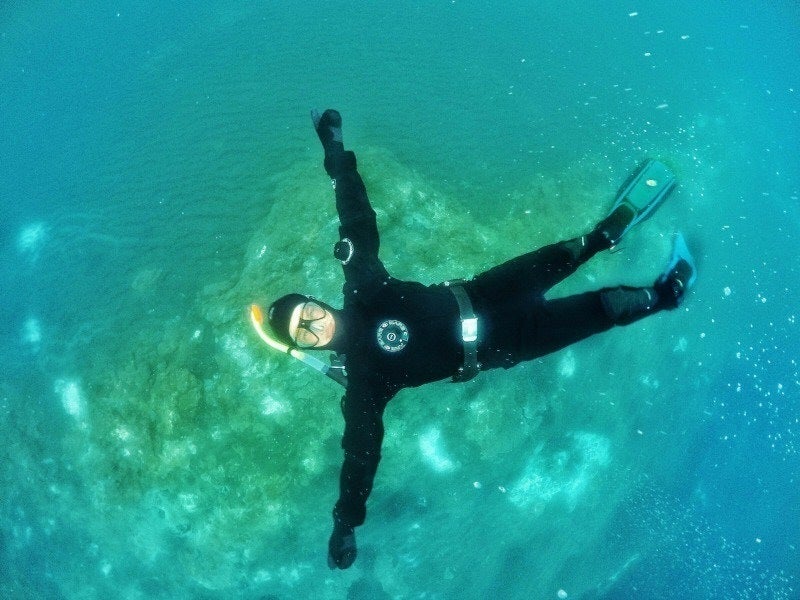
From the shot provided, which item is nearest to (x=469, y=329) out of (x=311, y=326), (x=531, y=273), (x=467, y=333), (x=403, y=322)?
(x=467, y=333)

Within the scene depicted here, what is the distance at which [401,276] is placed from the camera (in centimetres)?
548

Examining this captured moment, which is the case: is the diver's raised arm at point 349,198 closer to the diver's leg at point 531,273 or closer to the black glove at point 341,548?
the diver's leg at point 531,273

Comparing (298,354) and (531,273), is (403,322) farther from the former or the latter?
(531,273)

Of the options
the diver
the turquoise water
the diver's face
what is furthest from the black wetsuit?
the turquoise water

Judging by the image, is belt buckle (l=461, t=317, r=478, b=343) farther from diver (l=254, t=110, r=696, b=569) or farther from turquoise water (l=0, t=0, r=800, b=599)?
turquoise water (l=0, t=0, r=800, b=599)

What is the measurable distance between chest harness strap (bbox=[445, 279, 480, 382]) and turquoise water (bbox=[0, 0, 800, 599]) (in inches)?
80.8

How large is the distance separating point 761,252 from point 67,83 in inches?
605

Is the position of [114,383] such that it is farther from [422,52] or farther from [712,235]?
[712,235]

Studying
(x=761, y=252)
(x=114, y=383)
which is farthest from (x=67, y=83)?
(x=761, y=252)

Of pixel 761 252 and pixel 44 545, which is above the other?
pixel 761 252

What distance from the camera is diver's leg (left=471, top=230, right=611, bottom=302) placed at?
3.63 metres

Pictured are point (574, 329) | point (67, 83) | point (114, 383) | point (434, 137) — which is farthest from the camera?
point (67, 83)

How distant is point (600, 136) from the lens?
297 inches

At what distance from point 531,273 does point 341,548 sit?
2791mm
